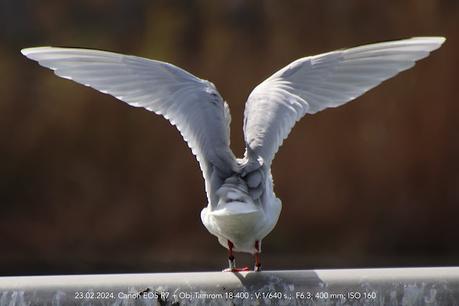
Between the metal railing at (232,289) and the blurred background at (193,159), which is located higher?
the blurred background at (193,159)

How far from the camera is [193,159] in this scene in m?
8.32

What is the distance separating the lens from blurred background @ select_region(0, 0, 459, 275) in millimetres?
8125

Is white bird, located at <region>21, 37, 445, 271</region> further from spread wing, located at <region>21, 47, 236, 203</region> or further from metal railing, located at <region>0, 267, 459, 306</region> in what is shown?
metal railing, located at <region>0, 267, 459, 306</region>

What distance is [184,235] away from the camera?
27.4 feet

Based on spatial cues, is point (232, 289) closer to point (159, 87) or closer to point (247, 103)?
point (247, 103)

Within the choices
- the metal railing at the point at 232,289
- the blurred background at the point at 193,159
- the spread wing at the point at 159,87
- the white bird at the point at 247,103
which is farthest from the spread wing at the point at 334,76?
the blurred background at the point at 193,159

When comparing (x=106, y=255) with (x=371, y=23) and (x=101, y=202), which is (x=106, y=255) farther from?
(x=371, y=23)

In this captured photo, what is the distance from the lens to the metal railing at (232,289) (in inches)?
130

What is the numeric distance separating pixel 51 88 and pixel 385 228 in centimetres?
234

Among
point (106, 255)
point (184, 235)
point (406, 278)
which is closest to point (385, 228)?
point (184, 235)

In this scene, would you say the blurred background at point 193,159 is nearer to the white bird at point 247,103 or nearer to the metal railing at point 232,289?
the white bird at point 247,103

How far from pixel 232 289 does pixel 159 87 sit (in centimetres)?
119

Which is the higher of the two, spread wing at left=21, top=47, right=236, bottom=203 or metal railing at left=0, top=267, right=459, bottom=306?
spread wing at left=21, top=47, right=236, bottom=203

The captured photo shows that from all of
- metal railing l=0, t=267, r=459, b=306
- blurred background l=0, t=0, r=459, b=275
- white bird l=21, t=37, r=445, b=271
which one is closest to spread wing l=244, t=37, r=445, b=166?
white bird l=21, t=37, r=445, b=271
